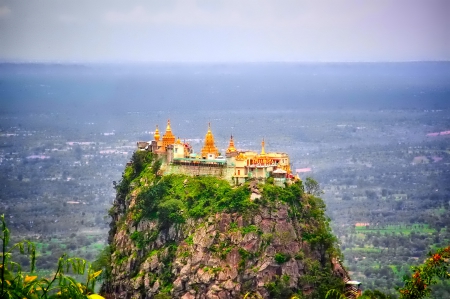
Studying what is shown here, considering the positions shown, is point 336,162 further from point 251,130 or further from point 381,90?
point 381,90

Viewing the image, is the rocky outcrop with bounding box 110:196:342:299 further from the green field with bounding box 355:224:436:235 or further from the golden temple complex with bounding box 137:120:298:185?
the green field with bounding box 355:224:436:235

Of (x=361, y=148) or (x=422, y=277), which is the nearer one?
(x=422, y=277)

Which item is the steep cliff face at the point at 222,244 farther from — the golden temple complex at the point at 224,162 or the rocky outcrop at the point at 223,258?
the golden temple complex at the point at 224,162

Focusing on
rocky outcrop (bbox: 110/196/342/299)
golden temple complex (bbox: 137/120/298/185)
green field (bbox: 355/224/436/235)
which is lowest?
green field (bbox: 355/224/436/235)

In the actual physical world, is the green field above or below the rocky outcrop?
below

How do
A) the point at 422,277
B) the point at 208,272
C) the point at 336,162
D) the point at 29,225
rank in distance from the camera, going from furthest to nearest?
the point at 336,162, the point at 29,225, the point at 208,272, the point at 422,277

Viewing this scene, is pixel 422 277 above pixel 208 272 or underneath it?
above

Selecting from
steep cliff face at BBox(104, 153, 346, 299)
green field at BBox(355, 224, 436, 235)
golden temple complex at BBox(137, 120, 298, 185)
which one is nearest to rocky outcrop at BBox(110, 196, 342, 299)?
steep cliff face at BBox(104, 153, 346, 299)

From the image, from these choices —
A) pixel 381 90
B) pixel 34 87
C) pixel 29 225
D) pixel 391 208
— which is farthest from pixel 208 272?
pixel 381 90
